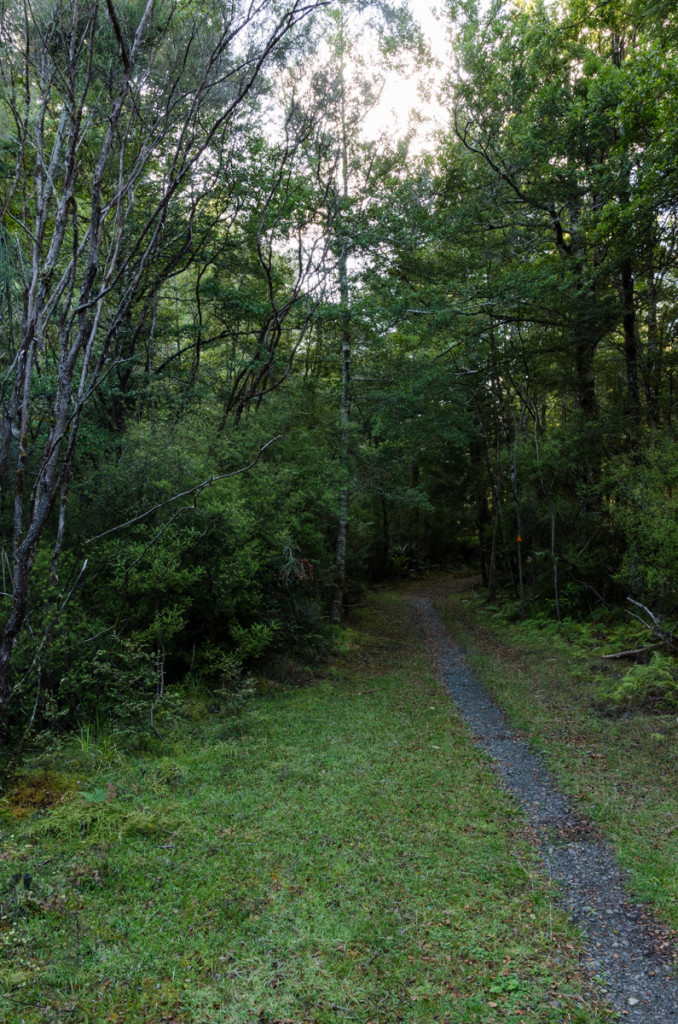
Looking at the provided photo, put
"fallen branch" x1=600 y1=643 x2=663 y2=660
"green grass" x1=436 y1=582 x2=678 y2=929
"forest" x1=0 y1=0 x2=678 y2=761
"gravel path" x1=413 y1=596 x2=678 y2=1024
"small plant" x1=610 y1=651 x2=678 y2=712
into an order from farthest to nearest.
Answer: "fallen branch" x1=600 y1=643 x2=663 y2=660 → "small plant" x1=610 y1=651 x2=678 y2=712 → "forest" x1=0 y1=0 x2=678 y2=761 → "green grass" x1=436 y1=582 x2=678 y2=929 → "gravel path" x1=413 y1=596 x2=678 y2=1024

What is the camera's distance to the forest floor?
2.96 metres

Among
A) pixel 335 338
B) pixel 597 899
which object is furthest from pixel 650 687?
pixel 335 338

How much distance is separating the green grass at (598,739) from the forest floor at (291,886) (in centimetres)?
4

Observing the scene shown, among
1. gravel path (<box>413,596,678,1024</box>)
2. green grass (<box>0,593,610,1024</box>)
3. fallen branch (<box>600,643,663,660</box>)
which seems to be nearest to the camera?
green grass (<box>0,593,610,1024</box>)

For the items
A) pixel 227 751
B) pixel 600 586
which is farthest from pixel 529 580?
pixel 227 751

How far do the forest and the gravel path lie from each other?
3.37 meters

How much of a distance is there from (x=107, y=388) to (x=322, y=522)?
591cm

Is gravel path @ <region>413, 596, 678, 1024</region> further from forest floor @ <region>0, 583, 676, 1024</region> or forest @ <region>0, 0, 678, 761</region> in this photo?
forest @ <region>0, 0, 678, 761</region>

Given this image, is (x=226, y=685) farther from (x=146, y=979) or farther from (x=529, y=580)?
(x=529, y=580)

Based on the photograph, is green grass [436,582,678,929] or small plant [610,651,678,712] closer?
green grass [436,582,678,929]

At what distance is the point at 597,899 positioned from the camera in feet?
12.8

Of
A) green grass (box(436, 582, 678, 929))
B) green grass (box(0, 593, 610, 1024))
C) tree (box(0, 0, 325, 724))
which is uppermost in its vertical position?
tree (box(0, 0, 325, 724))

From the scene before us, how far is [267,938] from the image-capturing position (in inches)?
134

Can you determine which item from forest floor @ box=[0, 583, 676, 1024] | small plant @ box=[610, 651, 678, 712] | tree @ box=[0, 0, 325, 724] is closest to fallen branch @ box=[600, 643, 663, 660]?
small plant @ box=[610, 651, 678, 712]
